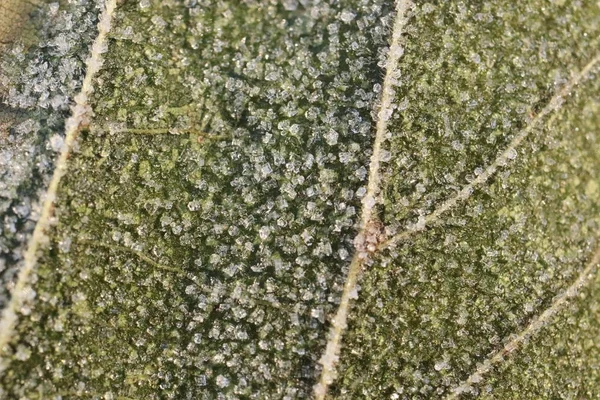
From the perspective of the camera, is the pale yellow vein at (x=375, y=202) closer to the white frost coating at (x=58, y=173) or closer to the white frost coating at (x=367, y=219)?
the white frost coating at (x=367, y=219)

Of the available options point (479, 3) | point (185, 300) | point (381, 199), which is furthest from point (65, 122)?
point (479, 3)

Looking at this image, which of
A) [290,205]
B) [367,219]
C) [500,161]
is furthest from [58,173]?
[500,161]

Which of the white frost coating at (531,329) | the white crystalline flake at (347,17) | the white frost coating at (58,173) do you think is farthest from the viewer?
the white crystalline flake at (347,17)

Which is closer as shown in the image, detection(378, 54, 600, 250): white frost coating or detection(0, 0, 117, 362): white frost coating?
detection(0, 0, 117, 362): white frost coating

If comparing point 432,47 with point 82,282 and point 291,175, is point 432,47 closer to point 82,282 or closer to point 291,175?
point 291,175

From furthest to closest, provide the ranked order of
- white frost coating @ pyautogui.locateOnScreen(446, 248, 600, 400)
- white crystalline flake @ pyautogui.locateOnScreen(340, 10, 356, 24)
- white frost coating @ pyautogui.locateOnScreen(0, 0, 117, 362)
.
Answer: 1. white crystalline flake @ pyautogui.locateOnScreen(340, 10, 356, 24)
2. white frost coating @ pyautogui.locateOnScreen(446, 248, 600, 400)
3. white frost coating @ pyautogui.locateOnScreen(0, 0, 117, 362)

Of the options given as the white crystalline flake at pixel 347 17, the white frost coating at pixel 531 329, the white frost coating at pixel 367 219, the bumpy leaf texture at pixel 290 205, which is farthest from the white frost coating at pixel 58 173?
the white frost coating at pixel 531 329

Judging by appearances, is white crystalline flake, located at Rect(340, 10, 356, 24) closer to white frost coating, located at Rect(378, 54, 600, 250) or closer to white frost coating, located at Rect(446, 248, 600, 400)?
white frost coating, located at Rect(378, 54, 600, 250)

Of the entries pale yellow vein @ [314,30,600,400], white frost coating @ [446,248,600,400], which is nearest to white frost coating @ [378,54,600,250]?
pale yellow vein @ [314,30,600,400]
